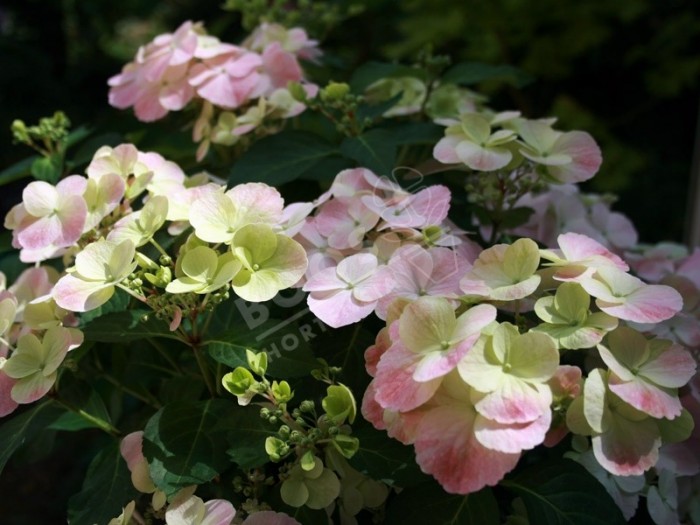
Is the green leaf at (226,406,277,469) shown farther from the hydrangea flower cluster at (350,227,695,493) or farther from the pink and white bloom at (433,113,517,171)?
the pink and white bloom at (433,113,517,171)

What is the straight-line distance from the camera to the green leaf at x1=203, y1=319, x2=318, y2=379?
63cm

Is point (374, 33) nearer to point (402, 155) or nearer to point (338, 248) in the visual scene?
point (402, 155)

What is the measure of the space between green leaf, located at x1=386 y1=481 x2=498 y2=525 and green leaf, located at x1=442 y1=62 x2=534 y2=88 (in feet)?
1.99

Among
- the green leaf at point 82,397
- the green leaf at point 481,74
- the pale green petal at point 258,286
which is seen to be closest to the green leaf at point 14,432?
the green leaf at point 82,397

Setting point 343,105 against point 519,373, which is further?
point 343,105

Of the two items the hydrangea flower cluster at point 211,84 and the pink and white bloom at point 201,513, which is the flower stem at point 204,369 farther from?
the hydrangea flower cluster at point 211,84

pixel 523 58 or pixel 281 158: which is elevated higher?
pixel 281 158

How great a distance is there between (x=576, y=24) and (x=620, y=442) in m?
2.15

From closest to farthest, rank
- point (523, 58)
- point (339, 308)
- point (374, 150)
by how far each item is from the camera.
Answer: point (339, 308), point (374, 150), point (523, 58)

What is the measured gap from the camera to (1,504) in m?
1.52

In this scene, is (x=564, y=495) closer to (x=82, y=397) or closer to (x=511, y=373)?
(x=511, y=373)

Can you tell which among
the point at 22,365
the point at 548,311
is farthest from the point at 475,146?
the point at 22,365

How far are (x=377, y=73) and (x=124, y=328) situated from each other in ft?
1.74

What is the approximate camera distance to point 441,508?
23.9 inches
